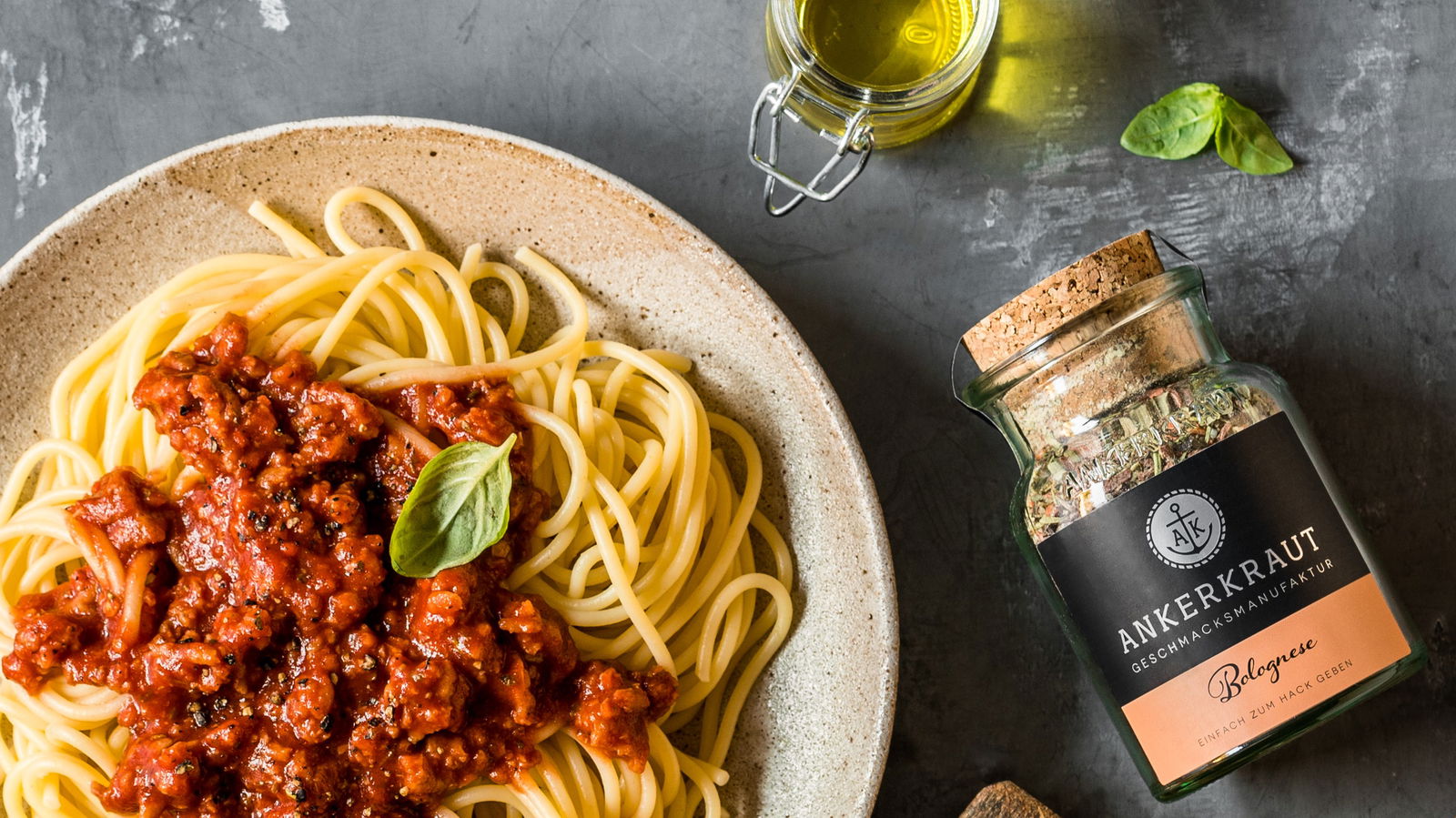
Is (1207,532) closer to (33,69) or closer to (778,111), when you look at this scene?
(778,111)

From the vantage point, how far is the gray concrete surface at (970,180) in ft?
10.3

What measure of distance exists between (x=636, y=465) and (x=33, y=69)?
2294 mm

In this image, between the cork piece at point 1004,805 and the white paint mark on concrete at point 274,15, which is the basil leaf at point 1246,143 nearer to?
the cork piece at point 1004,805

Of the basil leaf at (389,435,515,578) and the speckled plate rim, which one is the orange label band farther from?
the basil leaf at (389,435,515,578)

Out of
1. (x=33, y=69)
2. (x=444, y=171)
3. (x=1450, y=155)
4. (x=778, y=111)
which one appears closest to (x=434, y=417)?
(x=444, y=171)

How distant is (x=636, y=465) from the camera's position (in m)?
2.97

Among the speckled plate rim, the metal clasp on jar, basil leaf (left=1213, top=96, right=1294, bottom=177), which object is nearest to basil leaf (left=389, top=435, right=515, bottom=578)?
the speckled plate rim

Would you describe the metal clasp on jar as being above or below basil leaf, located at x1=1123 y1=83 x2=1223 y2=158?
above

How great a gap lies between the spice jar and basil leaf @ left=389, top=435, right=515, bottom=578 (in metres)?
1.29

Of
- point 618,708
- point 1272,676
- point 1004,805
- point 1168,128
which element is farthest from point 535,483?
point 1168,128

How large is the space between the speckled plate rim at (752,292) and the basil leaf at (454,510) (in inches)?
31.1

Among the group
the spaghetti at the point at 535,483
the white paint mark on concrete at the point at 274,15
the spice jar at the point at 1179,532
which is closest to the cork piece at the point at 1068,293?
the spice jar at the point at 1179,532

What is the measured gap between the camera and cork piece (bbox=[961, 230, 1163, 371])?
2.52 metres

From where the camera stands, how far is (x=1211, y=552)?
8.02 ft
